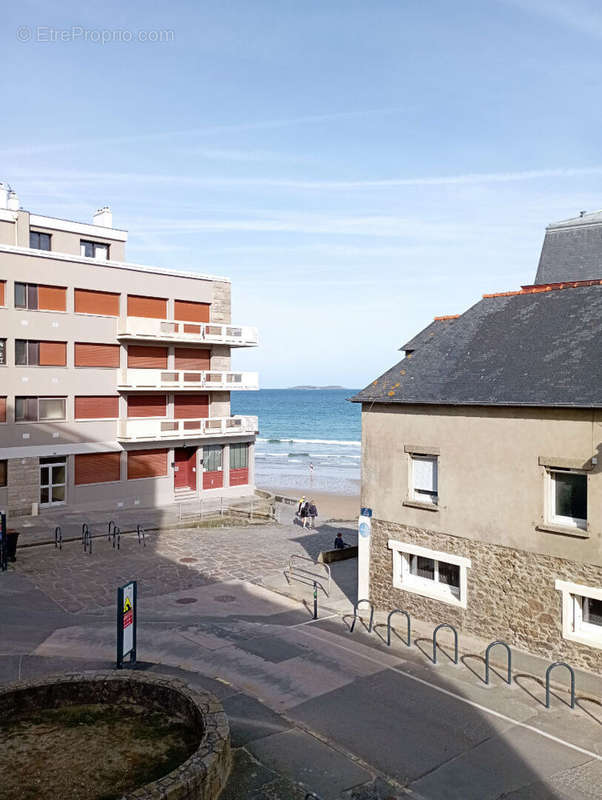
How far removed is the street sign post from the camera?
528 inches

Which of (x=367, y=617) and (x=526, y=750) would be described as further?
(x=367, y=617)

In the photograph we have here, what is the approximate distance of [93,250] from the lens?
3747 cm

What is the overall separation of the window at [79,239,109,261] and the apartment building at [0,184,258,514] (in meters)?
0.06

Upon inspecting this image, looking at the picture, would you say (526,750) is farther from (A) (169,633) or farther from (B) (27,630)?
(B) (27,630)

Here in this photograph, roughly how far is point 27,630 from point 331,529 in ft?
58.2

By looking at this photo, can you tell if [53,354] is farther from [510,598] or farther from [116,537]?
[510,598]

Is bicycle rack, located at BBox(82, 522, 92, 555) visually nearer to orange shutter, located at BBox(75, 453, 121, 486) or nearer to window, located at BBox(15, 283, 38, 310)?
orange shutter, located at BBox(75, 453, 121, 486)

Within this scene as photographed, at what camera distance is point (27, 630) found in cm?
1698

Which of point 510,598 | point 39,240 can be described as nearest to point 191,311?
point 39,240

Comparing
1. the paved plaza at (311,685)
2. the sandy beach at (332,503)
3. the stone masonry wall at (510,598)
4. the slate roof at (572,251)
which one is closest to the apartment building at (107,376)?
the sandy beach at (332,503)

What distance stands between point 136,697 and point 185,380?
2656 cm

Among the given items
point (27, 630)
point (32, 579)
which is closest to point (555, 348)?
point (27, 630)

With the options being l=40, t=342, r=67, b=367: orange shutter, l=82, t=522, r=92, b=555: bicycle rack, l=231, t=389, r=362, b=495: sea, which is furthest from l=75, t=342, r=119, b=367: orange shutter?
l=231, t=389, r=362, b=495: sea

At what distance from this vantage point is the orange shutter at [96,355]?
33344 mm
